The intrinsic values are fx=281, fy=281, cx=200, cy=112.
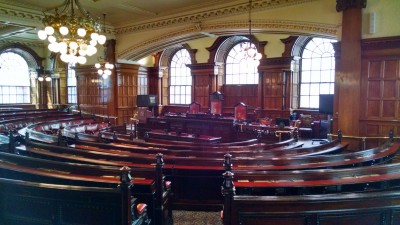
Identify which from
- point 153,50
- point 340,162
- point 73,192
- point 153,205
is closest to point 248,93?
point 153,50

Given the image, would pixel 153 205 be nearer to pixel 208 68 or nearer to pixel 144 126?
pixel 144 126

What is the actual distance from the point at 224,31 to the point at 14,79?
48.4 ft

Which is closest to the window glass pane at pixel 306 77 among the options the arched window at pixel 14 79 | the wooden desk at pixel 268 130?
the wooden desk at pixel 268 130

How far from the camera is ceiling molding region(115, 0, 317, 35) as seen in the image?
8711 millimetres

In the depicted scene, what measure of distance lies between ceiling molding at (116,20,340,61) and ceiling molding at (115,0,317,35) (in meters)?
0.30

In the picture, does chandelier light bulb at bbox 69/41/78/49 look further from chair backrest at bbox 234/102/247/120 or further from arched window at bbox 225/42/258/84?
arched window at bbox 225/42/258/84

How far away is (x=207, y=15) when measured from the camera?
10.3 metres

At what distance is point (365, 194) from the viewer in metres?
2.32

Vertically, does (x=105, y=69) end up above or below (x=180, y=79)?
above

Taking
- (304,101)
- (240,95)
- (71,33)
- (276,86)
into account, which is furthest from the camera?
(240,95)

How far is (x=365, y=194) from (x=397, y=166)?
187cm

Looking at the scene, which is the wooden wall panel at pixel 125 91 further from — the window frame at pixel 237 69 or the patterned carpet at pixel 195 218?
the patterned carpet at pixel 195 218

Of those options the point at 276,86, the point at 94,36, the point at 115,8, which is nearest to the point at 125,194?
the point at 94,36

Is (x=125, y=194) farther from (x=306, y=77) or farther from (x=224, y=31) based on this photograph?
(x=306, y=77)
